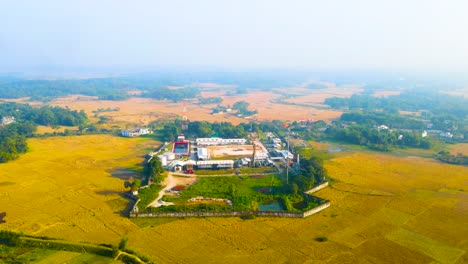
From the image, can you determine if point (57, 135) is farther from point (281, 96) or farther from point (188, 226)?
point (281, 96)

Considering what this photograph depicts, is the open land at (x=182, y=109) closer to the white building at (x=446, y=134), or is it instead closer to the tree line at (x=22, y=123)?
the tree line at (x=22, y=123)

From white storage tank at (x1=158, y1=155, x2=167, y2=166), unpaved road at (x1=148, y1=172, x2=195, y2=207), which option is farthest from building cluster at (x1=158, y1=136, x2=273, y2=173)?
unpaved road at (x1=148, y1=172, x2=195, y2=207)

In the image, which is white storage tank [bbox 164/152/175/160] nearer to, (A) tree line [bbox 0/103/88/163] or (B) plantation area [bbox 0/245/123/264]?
(A) tree line [bbox 0/103/88/163]

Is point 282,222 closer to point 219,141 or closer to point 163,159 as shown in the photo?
point 163,159

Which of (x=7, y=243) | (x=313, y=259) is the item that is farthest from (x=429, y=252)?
(x=7, y=243)

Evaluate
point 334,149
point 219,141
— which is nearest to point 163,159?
point 219,141

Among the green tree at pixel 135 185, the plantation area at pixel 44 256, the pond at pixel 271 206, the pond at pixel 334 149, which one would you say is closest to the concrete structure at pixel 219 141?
the pond at pixel 334 149

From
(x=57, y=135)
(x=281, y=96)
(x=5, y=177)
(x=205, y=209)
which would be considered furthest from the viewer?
(x=281, y=96)
